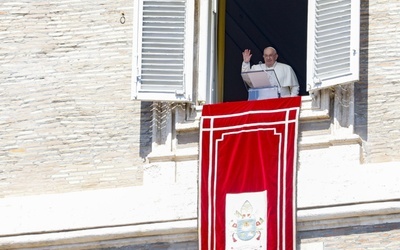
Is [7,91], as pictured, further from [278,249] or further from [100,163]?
[278,249]

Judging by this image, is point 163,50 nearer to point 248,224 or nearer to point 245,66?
point 245,66

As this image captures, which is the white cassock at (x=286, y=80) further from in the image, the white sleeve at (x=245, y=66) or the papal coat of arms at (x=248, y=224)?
the papal coat of arms at (x=248, y=224)

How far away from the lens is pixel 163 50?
837 inches

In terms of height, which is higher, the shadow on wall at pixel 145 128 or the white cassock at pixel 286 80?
the white cassock at pixel 286 80

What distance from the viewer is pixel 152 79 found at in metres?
21.2

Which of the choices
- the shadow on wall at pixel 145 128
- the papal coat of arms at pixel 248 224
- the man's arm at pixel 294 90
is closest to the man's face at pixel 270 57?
the man's arm at pixel 294 90

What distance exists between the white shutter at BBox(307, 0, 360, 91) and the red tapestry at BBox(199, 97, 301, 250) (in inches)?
11.6

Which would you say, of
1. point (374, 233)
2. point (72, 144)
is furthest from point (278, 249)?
point (72, 144)

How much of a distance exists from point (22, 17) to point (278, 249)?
3.25 meters

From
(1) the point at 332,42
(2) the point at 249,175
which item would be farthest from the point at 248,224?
(1) the point at 332,42

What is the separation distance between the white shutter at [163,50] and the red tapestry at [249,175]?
1.37 feet

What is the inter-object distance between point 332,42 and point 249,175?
4.13ft

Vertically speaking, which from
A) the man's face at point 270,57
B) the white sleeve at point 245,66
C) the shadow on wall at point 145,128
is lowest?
the shadow on wall at point 145,128

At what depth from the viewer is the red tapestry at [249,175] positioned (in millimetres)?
20438
